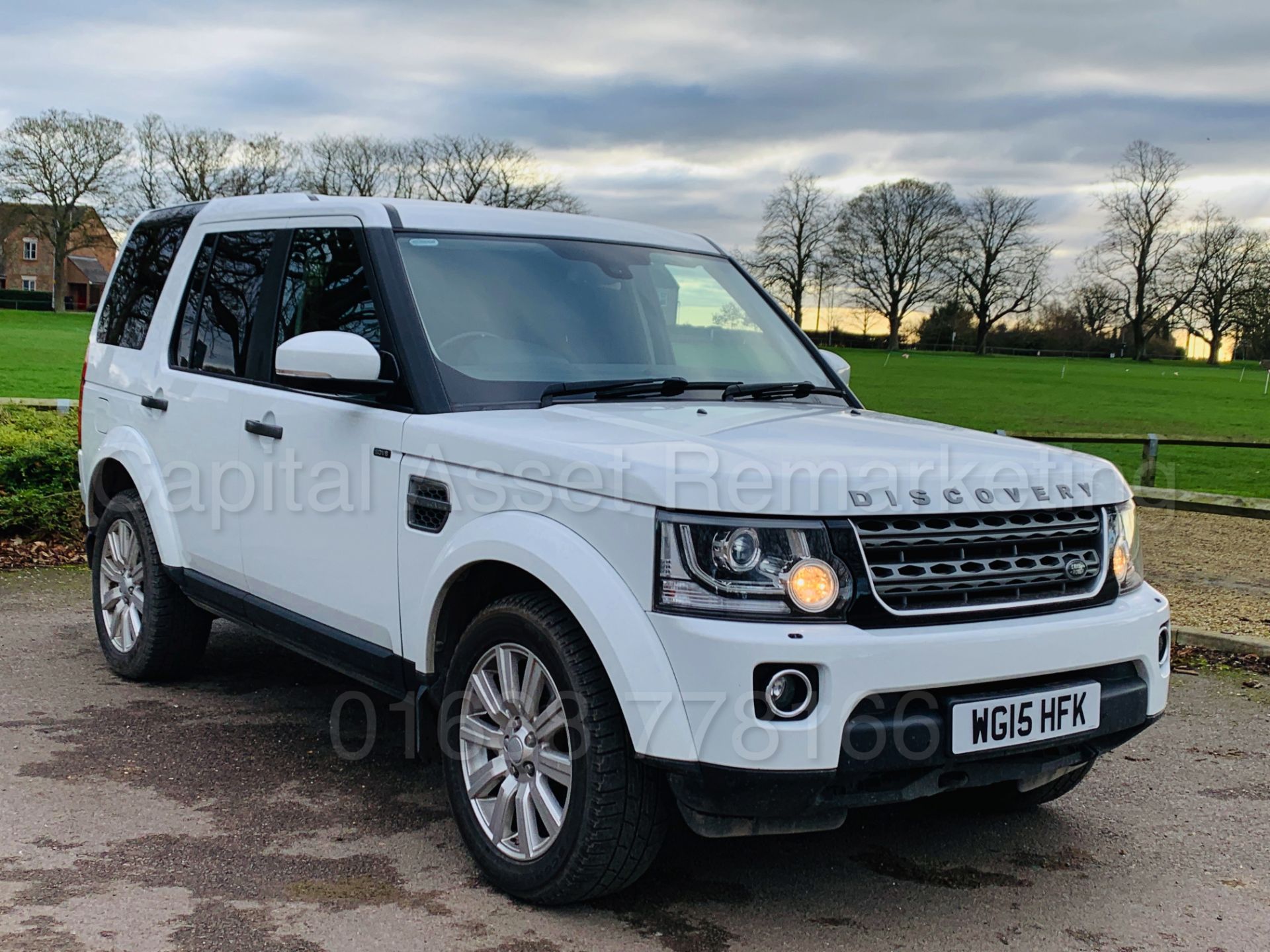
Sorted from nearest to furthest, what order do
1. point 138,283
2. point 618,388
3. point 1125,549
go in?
point 1125,549 → point 618,388 → point 138,283

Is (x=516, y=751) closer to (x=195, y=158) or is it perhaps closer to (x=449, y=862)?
(x=449, y=862)

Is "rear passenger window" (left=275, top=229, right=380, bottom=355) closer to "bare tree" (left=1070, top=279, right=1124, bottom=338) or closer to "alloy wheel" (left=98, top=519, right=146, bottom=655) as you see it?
"alloy wheel" (left=98, top=519, right=146, bottom=655)

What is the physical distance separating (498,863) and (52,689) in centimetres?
311

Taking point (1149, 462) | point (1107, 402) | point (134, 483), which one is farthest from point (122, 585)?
point (1107, 402)

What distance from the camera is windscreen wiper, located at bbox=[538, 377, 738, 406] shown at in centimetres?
414

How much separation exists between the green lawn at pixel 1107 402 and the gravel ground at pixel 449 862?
5.73m

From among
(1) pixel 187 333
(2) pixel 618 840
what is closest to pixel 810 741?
(2) pixel 618 840

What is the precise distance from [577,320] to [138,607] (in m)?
2.66

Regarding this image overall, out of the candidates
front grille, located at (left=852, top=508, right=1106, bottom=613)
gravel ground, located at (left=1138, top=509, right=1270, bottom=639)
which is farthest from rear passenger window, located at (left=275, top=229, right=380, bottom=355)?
gravel ground, located at (left=1138, top=509, right=1270, bottom=639)

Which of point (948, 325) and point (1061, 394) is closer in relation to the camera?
point (1061, 394)

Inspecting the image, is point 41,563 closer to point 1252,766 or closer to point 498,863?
point 498,863

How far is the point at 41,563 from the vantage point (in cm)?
894

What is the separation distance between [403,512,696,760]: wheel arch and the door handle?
108cm

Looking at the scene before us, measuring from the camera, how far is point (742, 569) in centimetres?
313
